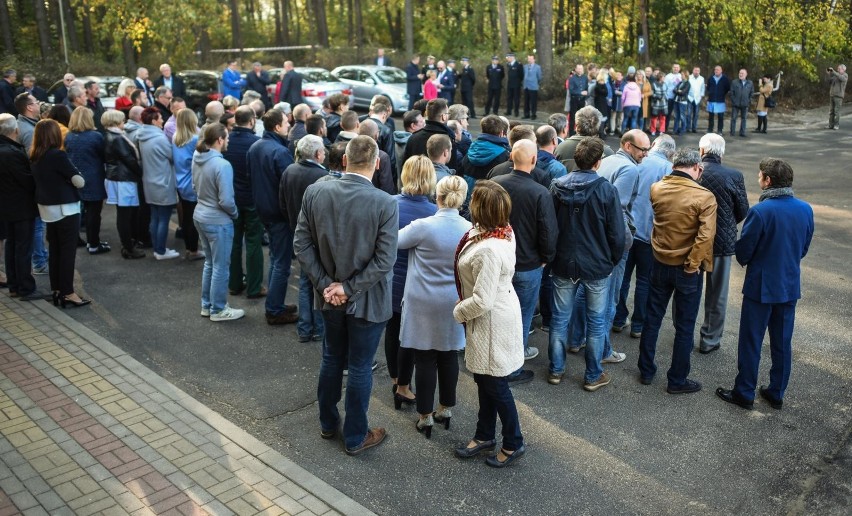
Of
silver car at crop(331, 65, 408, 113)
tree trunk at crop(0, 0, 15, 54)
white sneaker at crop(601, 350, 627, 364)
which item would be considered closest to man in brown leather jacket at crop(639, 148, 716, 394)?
white sneaker at crop(601, 350, 627, 364)

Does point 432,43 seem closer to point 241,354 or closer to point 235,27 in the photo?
point 235,27

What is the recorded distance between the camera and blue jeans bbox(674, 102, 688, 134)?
2145cm

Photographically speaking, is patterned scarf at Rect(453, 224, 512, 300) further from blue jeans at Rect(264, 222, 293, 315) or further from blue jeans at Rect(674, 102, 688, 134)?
blue jeans at Rect(674, 102, 688, 134)

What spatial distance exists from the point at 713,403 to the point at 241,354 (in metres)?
4.13

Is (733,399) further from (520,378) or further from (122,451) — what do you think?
(122,451)

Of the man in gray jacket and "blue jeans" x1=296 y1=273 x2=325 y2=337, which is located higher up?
the man in gray jacket

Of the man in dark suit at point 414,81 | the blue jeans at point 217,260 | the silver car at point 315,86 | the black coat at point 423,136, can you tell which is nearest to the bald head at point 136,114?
the blue jeans at point 217,260

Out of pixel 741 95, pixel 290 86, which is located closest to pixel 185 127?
pixel 290 86

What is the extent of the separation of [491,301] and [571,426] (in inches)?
60.7

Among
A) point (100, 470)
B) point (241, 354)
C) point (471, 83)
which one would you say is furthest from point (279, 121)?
point (471, 83)

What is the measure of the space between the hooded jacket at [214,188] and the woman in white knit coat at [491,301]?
3536 mm

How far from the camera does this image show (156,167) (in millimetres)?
9805

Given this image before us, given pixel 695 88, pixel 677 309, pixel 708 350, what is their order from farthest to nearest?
pixel 695 88, pixel 708 350, pixel 677 309

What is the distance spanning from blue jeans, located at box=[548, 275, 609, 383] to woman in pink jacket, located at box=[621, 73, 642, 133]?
15.4 meters
